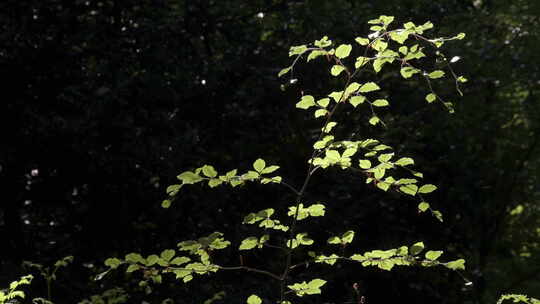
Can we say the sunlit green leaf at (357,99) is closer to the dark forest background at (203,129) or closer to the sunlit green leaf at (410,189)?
the sunlit green leaf at (410,189)

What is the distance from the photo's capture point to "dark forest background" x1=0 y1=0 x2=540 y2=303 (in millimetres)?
5828

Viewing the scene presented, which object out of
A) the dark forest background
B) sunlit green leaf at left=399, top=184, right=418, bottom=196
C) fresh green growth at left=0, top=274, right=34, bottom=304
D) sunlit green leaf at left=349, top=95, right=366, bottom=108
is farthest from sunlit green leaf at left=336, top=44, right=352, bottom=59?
the dark forest background

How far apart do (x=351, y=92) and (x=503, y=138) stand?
5.86 metres

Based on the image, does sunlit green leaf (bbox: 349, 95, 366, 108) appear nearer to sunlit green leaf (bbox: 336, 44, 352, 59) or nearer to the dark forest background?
sunlit green leaf (bbox: 336, 44, 352, 59)

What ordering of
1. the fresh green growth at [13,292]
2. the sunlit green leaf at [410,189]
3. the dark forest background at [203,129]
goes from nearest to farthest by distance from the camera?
the sunlit green leaf at [410,189]
the fresh green growth at [13,292]
the dark forest background at [203,129]

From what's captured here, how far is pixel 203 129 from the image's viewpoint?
6.33m

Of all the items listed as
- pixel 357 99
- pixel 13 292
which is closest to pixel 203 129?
pixel 13 292

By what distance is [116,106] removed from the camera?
19.7ft

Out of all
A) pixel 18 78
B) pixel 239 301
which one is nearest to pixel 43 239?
pixel 18 78

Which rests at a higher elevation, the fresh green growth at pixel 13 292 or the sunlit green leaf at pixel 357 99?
the sunlit green leaf at pixel 357 99

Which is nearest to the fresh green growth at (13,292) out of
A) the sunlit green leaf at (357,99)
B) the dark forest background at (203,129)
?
the sunlit green leaf at (357,99)

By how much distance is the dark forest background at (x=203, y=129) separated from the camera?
5828mm

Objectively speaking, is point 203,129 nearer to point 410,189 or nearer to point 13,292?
point 13,292

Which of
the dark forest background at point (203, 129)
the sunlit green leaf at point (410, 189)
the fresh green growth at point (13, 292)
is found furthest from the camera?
the dark forest background at point (203, 129)
